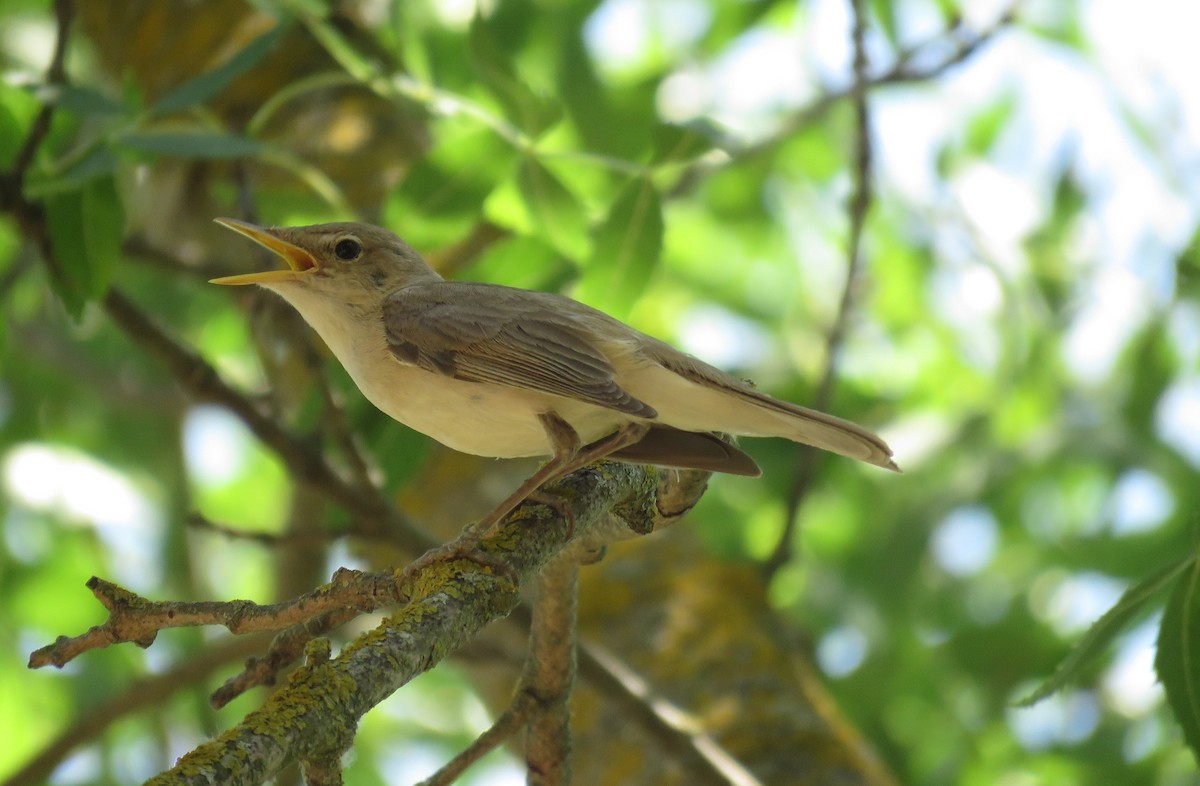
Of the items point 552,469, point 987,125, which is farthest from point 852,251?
point 987,125

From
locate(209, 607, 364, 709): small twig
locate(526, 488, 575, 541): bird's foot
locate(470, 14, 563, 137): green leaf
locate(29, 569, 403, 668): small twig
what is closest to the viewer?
locate(29, 569, 403, 668): small twig

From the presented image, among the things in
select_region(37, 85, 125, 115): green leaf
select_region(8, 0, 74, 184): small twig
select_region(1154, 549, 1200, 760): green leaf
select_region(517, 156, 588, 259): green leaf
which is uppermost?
select_region(8, 0, 74, 184): small twig

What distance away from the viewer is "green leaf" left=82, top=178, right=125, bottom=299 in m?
3.73

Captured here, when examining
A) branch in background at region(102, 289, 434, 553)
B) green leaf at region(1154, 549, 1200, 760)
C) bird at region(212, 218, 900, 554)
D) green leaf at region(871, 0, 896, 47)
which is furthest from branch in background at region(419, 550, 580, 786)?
green leaf at region(871, 0, 896, 47)

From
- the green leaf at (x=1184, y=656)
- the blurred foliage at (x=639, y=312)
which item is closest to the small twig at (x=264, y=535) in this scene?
the blurred foliage at (x=639, y=312)

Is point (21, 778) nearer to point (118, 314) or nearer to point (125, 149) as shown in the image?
point (118, 314)

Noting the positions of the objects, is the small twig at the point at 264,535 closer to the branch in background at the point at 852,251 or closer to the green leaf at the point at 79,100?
the green leaf at the point at 79,100

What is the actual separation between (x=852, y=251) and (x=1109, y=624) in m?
2.27

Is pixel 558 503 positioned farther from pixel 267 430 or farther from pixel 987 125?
pixel 987 125

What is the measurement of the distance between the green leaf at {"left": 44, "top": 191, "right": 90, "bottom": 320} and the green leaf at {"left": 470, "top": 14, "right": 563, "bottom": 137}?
55.1 inches

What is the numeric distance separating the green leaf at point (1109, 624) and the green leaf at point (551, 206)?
6.74ft

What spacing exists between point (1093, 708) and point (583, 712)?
2796 mm

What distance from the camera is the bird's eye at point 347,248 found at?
410cm

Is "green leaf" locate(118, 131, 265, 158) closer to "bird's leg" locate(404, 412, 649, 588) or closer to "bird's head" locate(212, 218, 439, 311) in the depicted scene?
"bird's head" locate(212, 218, 439, 311)
